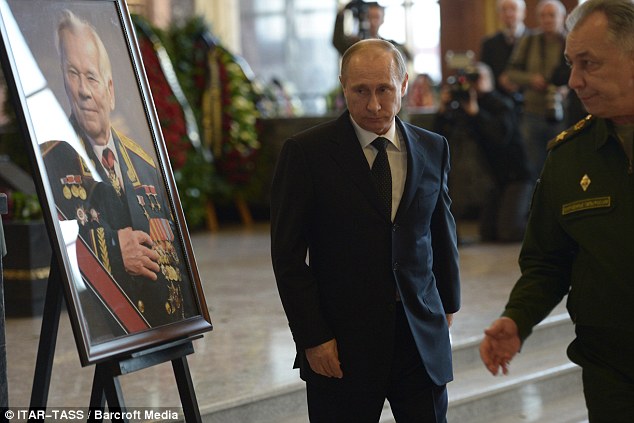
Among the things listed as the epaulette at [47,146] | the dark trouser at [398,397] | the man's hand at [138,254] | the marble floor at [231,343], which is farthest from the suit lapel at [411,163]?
the marble floor at [231,343]

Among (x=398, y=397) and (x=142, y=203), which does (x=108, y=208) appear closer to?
(x=142, y=203)

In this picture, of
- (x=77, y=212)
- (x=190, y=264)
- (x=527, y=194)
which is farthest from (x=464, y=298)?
(x=77, y=212)

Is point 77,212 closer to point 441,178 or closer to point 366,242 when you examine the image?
point 366,242

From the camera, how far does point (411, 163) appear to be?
8.52 ft

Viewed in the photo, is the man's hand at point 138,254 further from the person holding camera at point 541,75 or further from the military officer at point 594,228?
the person holding camera at point 541,75

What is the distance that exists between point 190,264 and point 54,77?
2.18 ft

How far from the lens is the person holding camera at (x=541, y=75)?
25.4 ft

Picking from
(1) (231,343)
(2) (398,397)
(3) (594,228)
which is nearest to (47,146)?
(2) (398,397)

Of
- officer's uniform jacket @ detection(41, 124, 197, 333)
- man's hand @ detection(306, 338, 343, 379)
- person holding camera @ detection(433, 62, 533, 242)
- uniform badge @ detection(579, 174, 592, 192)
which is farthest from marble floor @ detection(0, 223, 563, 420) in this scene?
uniform badge @ detection(579, 174, 592, 192)

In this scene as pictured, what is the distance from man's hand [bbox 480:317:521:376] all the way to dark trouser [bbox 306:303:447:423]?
438mm

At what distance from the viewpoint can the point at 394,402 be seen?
8.59 ft

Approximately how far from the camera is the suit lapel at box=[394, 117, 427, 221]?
2572 millimetres

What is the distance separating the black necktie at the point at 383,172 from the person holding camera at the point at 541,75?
525 cm

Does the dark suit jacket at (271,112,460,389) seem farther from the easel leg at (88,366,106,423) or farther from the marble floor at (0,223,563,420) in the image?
the marble floor at (0,223,563,420)
